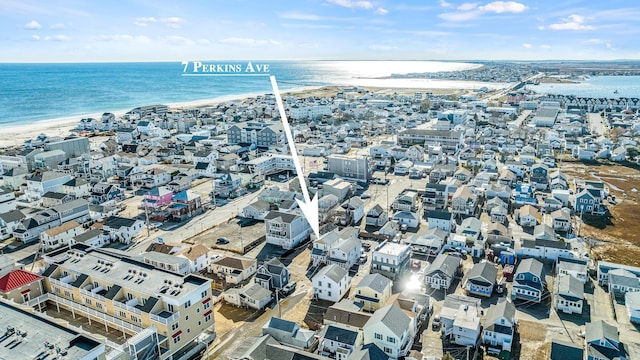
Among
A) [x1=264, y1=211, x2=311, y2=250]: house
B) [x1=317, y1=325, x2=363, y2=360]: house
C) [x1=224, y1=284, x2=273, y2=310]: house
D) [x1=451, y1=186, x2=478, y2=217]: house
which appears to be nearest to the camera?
[x1=317, y1=325, x2=363, y2=360]: house

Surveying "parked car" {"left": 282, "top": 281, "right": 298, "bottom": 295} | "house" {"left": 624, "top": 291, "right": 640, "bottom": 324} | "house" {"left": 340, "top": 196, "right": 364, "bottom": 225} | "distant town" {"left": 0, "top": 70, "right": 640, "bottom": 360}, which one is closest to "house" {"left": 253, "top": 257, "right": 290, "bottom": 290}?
"distant town" {"left": 0, "top": 70, "right": 640, "bottom": 360}

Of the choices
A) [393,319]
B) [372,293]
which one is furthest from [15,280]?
[393,319]

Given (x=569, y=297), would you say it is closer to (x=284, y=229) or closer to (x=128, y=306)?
(x=284, y=229)

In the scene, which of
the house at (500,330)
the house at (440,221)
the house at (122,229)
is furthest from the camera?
the house at (440,221)

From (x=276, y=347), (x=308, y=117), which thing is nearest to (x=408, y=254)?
(x=276, y=347)

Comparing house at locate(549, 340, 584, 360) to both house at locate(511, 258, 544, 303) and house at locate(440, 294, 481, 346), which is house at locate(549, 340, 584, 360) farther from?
house at locate(511, 258, 544, 303)

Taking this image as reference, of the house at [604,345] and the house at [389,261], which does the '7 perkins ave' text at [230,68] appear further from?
the house at [604,345]

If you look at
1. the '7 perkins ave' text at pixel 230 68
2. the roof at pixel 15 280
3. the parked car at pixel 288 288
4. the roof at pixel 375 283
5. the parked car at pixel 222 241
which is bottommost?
the parked car at pixel 288 288

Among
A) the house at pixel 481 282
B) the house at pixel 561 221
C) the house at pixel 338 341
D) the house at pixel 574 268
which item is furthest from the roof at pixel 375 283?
the house at pixel 561 221
